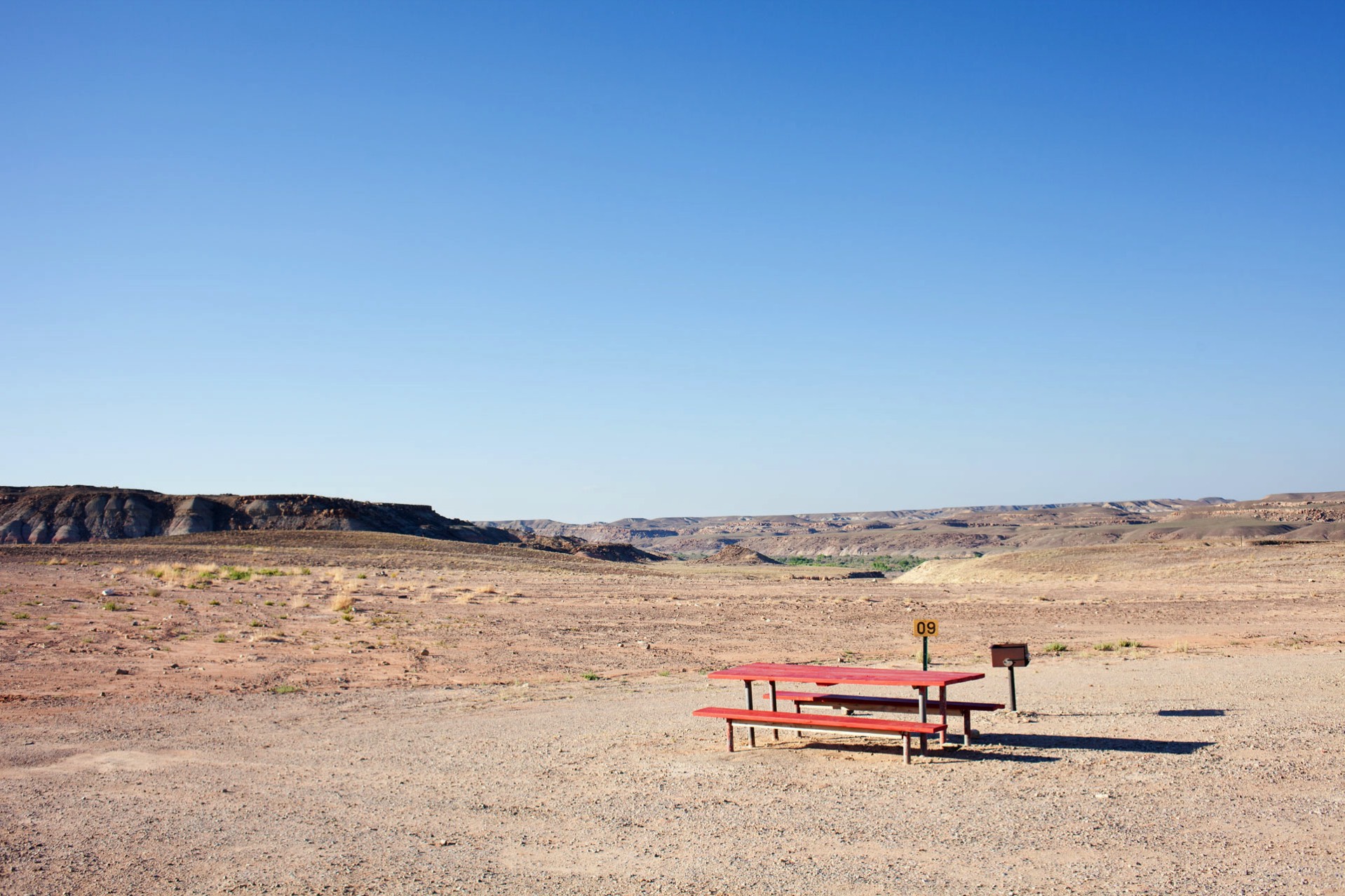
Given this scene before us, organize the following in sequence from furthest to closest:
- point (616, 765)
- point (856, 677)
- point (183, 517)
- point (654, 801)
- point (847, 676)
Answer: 1. point (183, 517)
2. point (847, 676)
3. point (856, 677)
4. point (616, 765)
5. point (654, 801)

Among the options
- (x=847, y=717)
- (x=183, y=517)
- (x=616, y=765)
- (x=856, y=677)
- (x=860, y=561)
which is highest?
(x=183, y=517)

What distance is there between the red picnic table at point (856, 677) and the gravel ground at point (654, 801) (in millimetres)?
556

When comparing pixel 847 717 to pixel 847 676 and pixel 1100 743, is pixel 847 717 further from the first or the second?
pixel 1100 743

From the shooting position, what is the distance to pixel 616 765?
1040cm

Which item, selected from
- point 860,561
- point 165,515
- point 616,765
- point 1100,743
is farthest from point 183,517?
point 1100,743

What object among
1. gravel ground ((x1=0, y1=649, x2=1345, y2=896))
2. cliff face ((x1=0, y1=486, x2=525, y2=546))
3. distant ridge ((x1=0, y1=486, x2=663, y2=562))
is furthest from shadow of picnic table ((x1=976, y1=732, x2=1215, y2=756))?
cliff face ((x1=0, y1=486, x2=525, y2=546))

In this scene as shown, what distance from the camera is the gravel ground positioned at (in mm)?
6855

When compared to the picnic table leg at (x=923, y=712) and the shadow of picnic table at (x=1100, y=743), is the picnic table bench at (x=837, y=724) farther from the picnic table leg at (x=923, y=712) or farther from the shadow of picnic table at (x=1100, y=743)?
the shadow of picnic table at (x=1100, y=743)

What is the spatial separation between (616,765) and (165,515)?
87212 mm

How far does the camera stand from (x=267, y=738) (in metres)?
12.1

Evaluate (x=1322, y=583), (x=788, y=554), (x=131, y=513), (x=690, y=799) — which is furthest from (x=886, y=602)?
(x=788, y=554)

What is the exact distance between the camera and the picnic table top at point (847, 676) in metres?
10.7

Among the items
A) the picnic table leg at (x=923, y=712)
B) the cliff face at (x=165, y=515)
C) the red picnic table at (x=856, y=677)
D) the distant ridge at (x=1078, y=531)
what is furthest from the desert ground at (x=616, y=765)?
the cliff face at (x=165, y=515)

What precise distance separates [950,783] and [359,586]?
31.0 m
